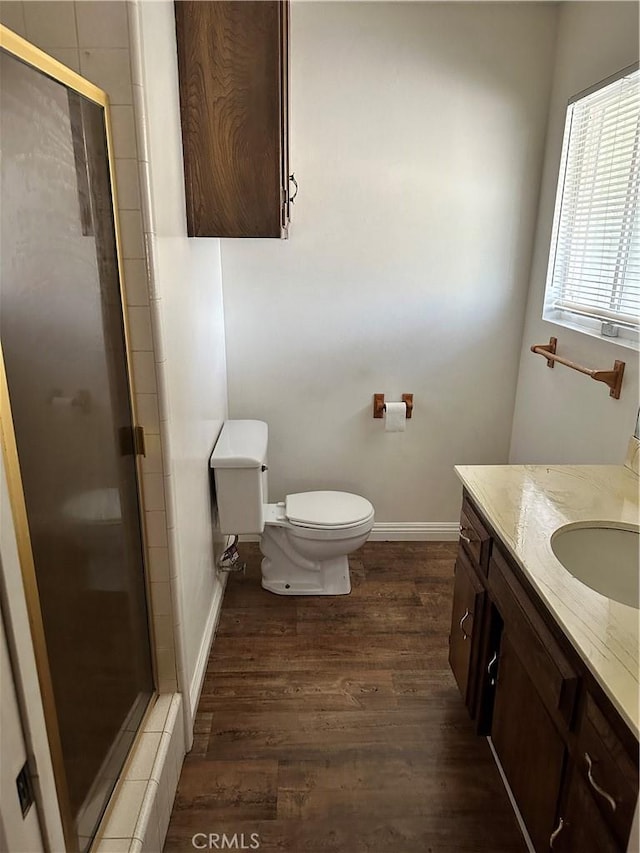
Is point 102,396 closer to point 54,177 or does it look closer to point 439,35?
point 54,177

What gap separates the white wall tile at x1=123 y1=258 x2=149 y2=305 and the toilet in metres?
1.01

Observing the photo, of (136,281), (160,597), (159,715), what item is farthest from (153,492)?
(159,715)

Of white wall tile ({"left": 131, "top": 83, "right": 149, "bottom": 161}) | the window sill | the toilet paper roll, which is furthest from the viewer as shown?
the toilet paper roll

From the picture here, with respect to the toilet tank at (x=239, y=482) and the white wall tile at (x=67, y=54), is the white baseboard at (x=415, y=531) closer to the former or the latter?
the toilet tank at (x=239, y=482)

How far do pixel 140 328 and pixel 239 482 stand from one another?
1.06 m

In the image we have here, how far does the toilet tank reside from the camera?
2.47 meters

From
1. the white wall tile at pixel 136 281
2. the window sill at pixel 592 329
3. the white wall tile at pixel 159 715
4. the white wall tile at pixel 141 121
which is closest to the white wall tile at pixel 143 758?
the white wall tile at pixel 159 715

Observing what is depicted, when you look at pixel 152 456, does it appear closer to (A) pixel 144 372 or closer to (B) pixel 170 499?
(B) pixel 170 499

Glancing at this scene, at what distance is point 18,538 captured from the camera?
100cm

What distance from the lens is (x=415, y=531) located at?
10.9 ft

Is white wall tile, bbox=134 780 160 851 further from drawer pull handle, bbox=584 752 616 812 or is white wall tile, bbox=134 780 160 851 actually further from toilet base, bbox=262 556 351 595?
toilet base, bbox=262 556 351 595

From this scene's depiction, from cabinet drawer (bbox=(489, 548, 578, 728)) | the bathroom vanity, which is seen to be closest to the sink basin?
the bathroom vanity

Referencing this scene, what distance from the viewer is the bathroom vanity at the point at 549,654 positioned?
1057mm

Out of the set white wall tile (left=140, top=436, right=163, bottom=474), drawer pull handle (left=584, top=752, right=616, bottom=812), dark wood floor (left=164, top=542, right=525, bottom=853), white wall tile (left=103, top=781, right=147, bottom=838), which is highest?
white wall tile (left=140, top=436, right=163, bottom=474)
